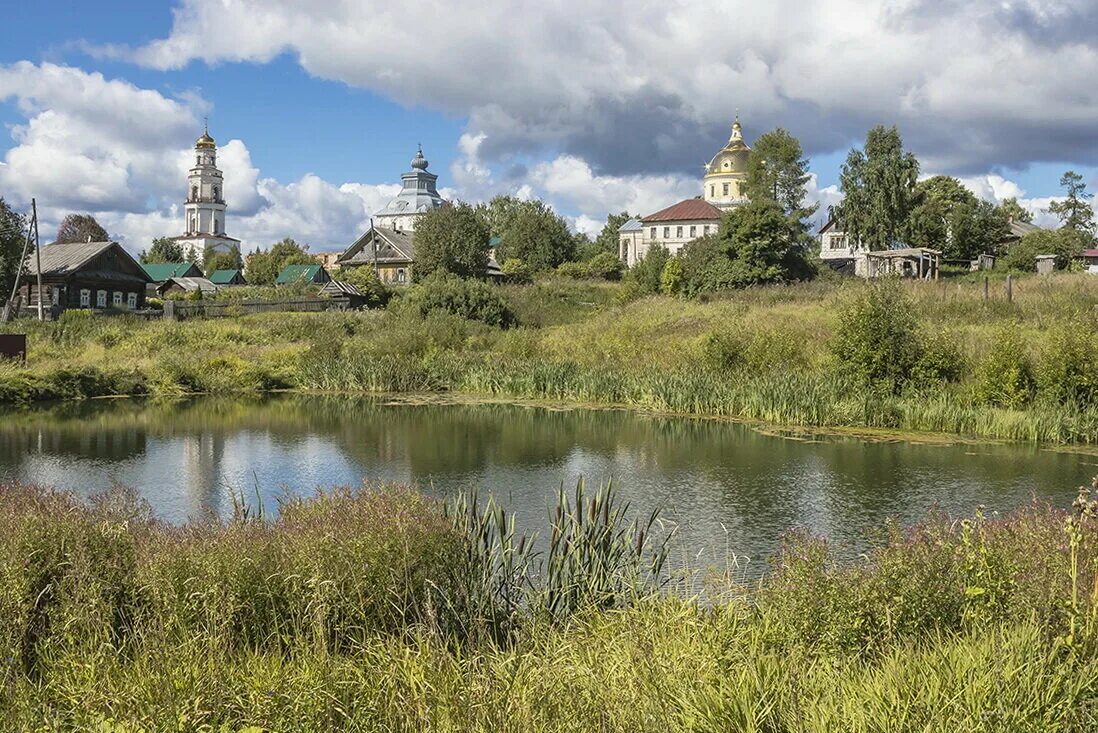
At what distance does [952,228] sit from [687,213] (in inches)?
1162

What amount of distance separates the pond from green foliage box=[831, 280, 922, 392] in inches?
141

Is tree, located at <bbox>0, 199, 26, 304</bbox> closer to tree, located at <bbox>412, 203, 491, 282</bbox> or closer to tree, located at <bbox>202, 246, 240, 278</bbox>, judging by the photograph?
tree, located at <bbox>412, 203, 491, 282</bbox>

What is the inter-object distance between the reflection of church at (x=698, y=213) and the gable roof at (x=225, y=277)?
1439 inches

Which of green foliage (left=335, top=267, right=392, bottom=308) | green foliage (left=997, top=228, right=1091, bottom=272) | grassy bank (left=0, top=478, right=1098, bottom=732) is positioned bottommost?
grassy bank (left=0, top=478, right=1098, bottom=732)

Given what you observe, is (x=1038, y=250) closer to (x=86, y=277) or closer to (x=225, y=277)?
(x=86, y=277)

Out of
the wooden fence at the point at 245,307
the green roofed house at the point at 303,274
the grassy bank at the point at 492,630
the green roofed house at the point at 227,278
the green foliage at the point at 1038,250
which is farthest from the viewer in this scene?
the green roofed house at the point at 227,278

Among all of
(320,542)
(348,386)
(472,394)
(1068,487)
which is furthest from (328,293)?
(320,542)

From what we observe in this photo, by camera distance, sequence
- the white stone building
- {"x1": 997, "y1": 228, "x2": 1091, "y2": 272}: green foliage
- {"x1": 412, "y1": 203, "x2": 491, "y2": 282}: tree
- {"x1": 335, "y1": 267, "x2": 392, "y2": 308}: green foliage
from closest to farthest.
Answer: {"x1": 335, "y1": 267, "x2": 392, "y2": 308}: green foliage → {"x1": 997, "y1": 228, "x2": 1091, "y2": 272}: green foliage → {"x1": 412, "y1": 203, "x2": 491, "y2": 282}: tree → the white stone building

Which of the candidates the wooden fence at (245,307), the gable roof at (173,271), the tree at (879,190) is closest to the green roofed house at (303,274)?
the gable roof at (173,271)

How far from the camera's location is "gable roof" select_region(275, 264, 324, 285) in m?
75.2

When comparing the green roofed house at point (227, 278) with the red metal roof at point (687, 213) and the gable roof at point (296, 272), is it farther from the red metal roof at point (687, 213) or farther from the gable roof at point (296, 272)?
the red metal roof at point (687, 213)

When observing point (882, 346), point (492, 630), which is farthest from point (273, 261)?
point (492, 630)

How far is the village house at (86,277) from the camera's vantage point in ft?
164

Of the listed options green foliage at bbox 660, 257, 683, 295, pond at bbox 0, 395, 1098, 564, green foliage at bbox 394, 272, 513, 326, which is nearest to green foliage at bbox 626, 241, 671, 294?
green foliage at bbox 660, 257, 683, 295
